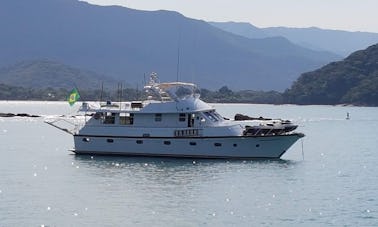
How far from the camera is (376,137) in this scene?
11369 cm

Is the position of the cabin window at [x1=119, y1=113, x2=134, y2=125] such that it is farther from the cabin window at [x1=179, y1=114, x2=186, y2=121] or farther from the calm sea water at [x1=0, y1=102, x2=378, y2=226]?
the cabin window at [x1=179, y1=114, x2=186, y2=121]

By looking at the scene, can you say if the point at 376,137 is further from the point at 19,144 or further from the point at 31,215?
the point at 31,215

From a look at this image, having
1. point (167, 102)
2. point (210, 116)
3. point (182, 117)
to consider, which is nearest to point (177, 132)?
point (182, 117)

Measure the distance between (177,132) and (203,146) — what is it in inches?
92.6

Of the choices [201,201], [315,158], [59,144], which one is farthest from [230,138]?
[59,144]

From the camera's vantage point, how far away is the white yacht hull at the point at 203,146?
63.4 metres

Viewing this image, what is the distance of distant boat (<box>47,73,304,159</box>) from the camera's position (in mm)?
63281

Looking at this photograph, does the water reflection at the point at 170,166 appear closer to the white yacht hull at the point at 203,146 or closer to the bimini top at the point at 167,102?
the white yacht hull at the point at 203,146

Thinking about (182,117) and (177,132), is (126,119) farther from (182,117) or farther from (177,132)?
(182,117)

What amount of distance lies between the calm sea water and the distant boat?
921mm

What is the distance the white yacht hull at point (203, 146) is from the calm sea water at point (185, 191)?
2.24 ft

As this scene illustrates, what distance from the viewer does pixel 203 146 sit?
63.6 meters

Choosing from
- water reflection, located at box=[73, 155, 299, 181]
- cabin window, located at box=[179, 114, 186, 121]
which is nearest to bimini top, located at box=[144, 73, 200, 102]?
cabin window, located at box=[179, 114, 186, 121]

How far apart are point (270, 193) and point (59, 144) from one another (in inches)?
1857
